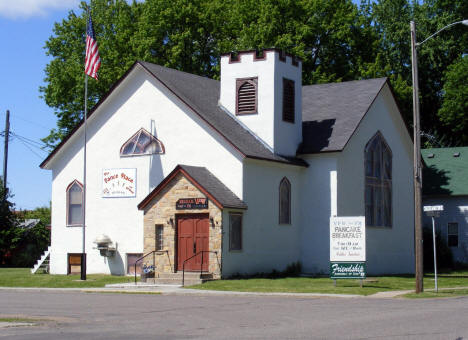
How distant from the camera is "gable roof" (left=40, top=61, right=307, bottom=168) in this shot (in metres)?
33.4

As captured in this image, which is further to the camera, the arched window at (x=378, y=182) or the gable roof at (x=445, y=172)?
the gable roof at (x=445, y=172)

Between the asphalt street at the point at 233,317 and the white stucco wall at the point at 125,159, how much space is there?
1031 centimetres

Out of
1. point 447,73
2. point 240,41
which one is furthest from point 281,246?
point 447,73

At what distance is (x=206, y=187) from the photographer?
31625 mm

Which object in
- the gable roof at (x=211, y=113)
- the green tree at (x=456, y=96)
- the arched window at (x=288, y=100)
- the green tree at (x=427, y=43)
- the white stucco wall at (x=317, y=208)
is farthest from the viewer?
the green tree at (x=427, y=43)

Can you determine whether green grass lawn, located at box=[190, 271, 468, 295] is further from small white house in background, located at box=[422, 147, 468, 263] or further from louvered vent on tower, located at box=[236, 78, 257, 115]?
small white house in background, located at box=[422, 147, 468, 263]

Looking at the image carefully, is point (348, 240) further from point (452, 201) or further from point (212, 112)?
point (452, 201)

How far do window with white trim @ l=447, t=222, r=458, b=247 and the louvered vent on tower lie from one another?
1768cm

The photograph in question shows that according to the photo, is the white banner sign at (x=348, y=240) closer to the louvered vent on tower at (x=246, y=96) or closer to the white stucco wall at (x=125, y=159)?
the white stucco wall at (x=125, y=159)

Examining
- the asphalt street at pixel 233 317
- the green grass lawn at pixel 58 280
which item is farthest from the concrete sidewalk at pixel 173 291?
the green grass lawn at pixel 58 280

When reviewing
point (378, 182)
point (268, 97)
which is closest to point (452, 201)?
point (378, 182)

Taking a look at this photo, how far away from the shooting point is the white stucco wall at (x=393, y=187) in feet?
119

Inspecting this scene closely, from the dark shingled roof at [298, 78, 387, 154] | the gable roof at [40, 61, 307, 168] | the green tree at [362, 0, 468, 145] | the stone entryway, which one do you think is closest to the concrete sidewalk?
the stone entryway

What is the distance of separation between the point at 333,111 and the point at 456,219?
1346cm
